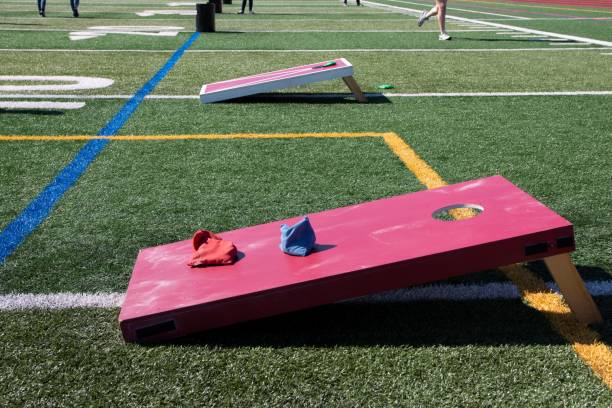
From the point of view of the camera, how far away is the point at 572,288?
2246 mm

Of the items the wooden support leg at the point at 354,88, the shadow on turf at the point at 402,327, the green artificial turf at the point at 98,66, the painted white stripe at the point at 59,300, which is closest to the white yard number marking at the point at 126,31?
the green artificial turf at the point at 98,66

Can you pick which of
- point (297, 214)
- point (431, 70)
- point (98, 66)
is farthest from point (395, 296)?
point (98, 66)

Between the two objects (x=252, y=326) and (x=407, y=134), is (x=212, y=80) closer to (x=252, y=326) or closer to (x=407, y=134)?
(x=407, y=134)

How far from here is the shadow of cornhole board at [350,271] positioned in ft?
7.07

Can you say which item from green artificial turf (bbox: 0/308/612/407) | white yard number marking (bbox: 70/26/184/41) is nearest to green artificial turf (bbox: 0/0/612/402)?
green artificial turf (bbox: 0/308/612/407)

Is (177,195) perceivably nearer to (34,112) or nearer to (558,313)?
(558,313)

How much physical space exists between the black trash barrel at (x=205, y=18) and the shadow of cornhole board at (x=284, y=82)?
765cm

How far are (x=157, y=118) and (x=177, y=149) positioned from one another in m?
1.08

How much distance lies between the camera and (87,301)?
2.50 metres

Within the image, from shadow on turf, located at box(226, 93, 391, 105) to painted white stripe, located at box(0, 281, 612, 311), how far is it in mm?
3917

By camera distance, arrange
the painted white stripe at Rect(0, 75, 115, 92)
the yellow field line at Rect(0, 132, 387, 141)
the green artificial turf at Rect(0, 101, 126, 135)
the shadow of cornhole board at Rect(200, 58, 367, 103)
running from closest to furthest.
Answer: the yellow field line at Rect(0, 132, 387, 141) < the green artificial turf at Rect(0, 101, 126, 135) < the shadow of cornhole board at Rect(200, 58, 367, 103) < the painted white stripe at Rect(0, 75, 115, 92)

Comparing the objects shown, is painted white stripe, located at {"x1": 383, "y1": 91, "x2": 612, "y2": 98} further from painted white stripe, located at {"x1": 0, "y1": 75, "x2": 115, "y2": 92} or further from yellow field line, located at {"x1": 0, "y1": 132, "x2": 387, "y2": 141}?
painted white stripe, located at {"x1": 0, "y1": 75, "x2": 115, "y2": 92}

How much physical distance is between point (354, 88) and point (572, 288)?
13.7 ft

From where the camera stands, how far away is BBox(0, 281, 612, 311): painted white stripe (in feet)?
8.13
